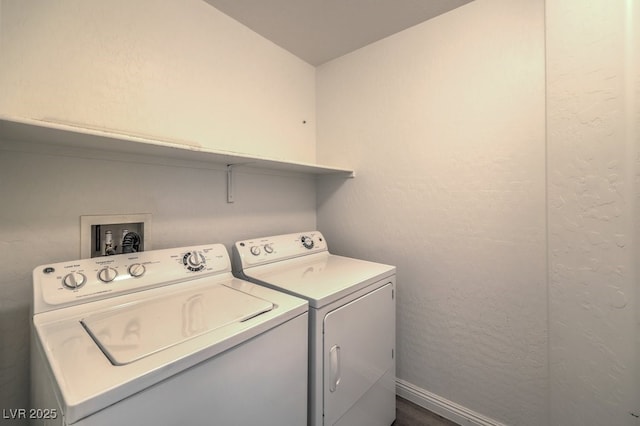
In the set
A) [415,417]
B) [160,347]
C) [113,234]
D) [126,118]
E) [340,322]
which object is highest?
[126,118]

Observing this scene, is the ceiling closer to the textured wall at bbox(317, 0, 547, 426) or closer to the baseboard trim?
the textured wall at bbox(317, 0, 547, 426)

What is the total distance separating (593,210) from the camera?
1137 mm

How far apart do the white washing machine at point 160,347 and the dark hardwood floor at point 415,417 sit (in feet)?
3.41

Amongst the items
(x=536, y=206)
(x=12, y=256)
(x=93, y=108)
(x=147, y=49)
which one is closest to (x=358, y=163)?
(x=536, y=206)

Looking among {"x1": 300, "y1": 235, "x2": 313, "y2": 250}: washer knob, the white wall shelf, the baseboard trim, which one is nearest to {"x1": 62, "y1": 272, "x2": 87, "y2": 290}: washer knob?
the white wall shelf

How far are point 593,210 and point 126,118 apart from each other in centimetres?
222

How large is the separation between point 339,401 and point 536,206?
141 cm

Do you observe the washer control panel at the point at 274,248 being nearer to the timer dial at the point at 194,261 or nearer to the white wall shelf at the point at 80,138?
the timer dial at the point at 194,261

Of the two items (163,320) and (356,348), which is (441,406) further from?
(163,320)

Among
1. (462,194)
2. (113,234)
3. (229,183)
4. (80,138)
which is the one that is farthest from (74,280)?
(462,194)

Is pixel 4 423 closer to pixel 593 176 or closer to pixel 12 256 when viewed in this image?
pixel 12 256

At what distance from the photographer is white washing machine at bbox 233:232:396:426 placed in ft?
3.69

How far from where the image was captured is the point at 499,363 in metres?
1.50

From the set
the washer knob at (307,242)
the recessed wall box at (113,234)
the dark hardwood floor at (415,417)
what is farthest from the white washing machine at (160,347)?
the dark hardwood floor at (415,417)
